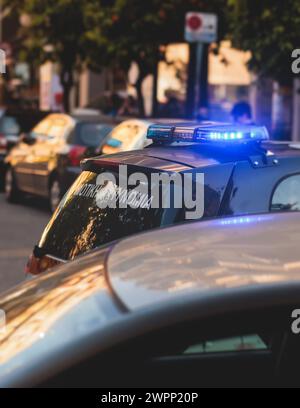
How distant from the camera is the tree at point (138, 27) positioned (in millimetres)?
23608

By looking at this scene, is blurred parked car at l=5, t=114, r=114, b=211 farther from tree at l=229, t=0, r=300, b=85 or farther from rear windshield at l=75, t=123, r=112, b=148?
tree at l=229, t=0, r=300, b=85

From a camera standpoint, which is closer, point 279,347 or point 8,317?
point 279,347

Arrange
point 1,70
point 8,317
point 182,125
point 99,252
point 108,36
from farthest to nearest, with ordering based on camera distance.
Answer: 1. point 108,36
2. point 1,70
3. point 182,125
4. point 99,252
5. point 8,317

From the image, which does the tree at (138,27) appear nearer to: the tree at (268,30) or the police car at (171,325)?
the tree at (268,30)

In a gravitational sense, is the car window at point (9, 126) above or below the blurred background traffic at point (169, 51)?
below

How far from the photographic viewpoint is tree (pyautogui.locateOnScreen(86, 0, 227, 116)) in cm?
2361

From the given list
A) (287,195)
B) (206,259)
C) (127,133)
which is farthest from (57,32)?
(206,259)

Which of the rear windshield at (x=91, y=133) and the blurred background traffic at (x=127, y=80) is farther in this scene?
the rear windshield at (x=91, y=133)

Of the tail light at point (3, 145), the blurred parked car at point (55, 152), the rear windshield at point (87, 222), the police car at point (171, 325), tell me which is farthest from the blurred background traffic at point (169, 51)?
the police car at point (171, 325)

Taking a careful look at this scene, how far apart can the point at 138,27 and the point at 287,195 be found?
1898 centimetres
